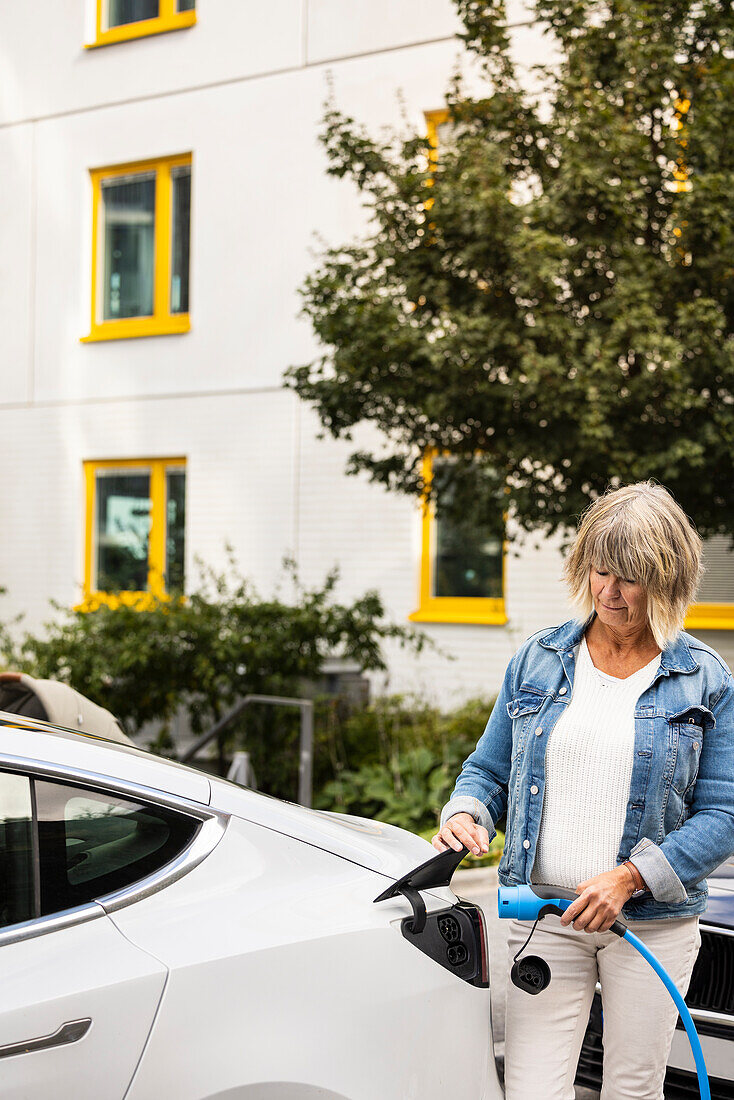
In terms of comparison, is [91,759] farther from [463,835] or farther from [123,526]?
[123,526]

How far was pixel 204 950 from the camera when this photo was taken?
203 cm

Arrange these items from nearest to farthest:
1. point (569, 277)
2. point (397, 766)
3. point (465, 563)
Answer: point (569, 277), point (397, 766), point (465, 563)

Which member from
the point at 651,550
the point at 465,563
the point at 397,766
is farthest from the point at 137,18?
the point at 651,550

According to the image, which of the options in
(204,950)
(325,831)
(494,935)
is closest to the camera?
(204,950)

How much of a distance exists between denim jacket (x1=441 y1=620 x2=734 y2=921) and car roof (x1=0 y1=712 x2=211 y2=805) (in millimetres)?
567

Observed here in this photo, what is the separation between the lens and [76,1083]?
73.6 inches

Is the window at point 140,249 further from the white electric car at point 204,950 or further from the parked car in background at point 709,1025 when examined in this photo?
the white electric car at point 204,950

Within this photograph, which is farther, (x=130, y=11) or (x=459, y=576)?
(x=130, y=11)

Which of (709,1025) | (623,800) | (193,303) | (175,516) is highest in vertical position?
(193,303)

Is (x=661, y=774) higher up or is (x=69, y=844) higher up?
(x=661, y=774)

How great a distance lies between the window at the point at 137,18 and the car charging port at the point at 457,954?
497 inches

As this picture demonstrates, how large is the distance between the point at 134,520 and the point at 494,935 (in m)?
8.70

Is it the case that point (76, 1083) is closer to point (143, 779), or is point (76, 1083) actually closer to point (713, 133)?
point (143, 779)

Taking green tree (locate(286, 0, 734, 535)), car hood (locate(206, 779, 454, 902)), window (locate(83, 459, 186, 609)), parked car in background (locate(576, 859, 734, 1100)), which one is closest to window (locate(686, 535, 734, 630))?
green tree (locate(286, 0, 734, 535))
